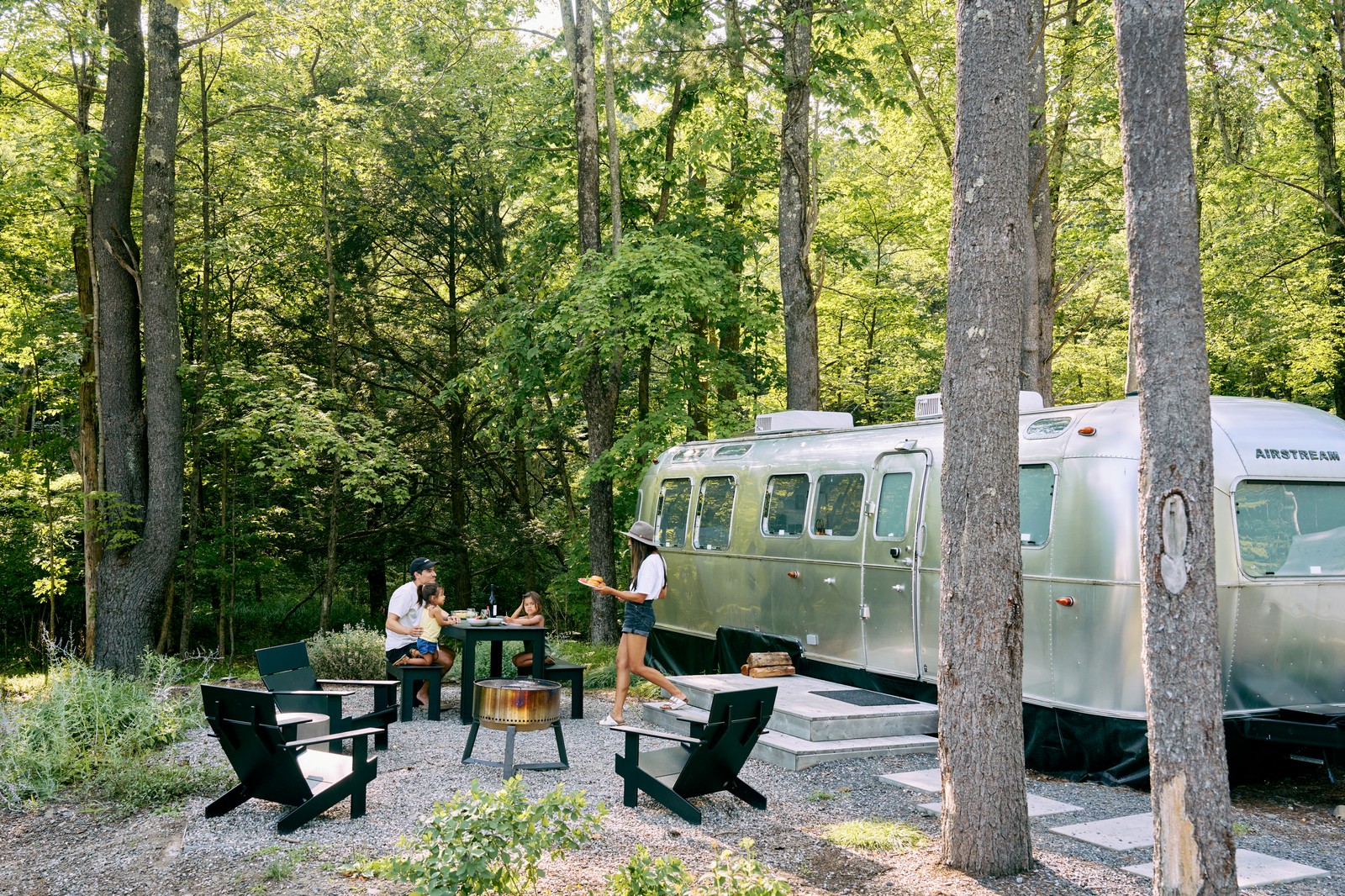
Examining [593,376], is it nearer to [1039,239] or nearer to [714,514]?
[714,514]

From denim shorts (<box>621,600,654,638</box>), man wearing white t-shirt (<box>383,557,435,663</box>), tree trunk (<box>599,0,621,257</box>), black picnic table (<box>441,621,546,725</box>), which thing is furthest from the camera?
tree trunk (<box>599,0,621,257</box>)

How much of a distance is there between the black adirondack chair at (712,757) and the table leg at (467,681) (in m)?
3.17

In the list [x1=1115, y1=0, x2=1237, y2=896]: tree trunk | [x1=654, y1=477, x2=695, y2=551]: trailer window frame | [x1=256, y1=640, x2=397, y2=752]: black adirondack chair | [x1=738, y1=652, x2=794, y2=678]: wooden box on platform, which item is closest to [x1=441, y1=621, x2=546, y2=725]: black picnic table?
[x1=256, y1=640, x2=397, y2=752]: black adirondack chair

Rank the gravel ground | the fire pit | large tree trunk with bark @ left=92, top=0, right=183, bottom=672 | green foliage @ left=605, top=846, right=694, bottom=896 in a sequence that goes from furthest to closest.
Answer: large tree trunk with bark @ left=92, top=0, right=183, bottom=672 < the fire pit < the gravel ground < green foliage @ left=605, top=846, right=694, bottom=896

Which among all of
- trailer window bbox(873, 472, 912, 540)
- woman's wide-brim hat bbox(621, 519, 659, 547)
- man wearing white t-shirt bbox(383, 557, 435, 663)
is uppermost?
trailer window bbox(873, 472, 912, 540)

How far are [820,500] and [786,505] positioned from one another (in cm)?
58

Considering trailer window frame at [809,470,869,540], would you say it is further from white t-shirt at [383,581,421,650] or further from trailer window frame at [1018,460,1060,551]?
white t-shirt at [383,581,421,650]

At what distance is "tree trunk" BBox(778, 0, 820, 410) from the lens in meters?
14.0

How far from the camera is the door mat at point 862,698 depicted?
8984 mm

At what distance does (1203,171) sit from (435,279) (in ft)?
49.0

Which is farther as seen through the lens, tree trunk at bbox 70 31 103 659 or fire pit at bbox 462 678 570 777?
tree trunk at bbox 70 31 103 659

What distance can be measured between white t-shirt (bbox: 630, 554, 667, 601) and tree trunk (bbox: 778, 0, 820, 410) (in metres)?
5.82

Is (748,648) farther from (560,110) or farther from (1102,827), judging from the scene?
(560,110)

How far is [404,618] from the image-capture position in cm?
992
